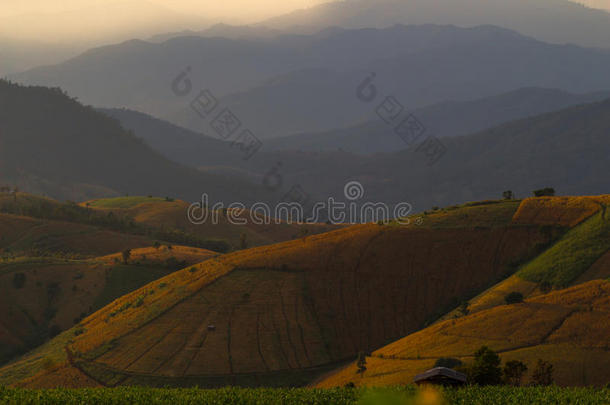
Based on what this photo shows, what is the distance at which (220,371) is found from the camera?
6194 centimetres

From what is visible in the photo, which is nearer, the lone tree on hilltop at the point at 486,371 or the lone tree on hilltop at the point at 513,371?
the lone tree on hilltop at the point at 486,371

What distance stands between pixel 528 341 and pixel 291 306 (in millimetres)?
27952

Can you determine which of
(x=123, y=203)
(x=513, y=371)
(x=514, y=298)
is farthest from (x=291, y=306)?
(x=123, y=203)

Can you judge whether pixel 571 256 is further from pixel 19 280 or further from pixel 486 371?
pixel 19 280

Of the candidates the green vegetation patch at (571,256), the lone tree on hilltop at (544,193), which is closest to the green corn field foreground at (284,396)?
the green vegetation patch at (571,256)

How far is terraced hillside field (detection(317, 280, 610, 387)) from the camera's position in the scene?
46469 millimetres

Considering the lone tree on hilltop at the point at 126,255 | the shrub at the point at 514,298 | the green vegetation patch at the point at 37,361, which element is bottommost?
the green vegetation patch at the point at 37,361

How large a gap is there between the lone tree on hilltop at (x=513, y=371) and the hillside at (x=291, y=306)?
924 inches

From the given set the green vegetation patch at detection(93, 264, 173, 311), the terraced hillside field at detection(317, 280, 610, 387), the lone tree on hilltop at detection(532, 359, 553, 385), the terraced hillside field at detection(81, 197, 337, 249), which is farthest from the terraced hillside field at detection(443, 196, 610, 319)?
the terraced hillside field at detection(81, 197, 337, 249)

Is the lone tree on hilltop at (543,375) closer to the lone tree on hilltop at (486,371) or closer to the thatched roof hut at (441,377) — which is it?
the lone tree on hilltop at (486,371)

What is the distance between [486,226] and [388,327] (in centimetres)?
2035

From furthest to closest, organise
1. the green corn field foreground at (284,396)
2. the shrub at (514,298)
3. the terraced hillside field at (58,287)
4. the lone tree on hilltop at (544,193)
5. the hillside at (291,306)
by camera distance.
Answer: the lone tree on hilltop at (544,193)
the terraced hillside field at (58,287)
the hillside at (291,306)
the shrub at (514,298)
the green corn field foreground at (284,396)

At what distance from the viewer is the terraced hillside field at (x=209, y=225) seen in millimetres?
158750

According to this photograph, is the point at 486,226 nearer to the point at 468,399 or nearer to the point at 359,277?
the point at 359,277
